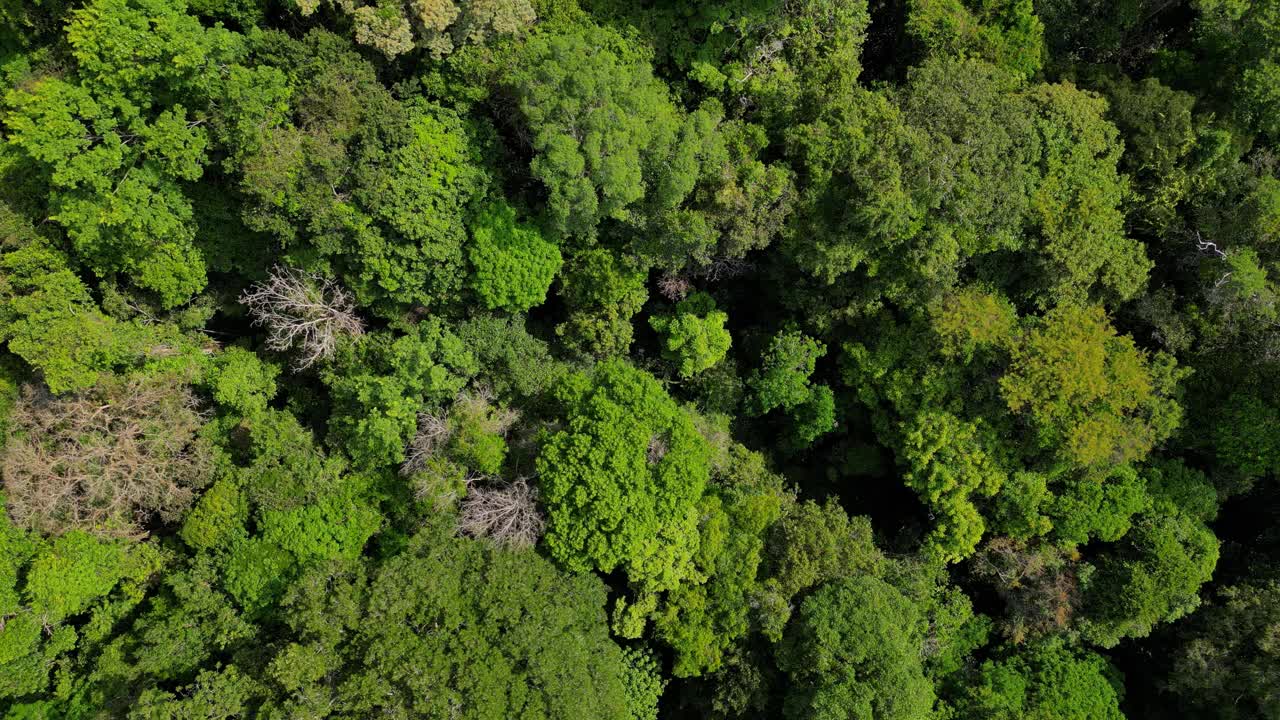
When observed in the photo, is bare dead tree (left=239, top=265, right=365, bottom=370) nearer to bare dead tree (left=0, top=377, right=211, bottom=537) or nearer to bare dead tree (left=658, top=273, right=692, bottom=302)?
bare dead tree (left=0, top=377, right=211, bottom=537)

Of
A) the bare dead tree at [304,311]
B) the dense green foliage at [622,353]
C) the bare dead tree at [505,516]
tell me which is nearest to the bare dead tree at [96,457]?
the dense green foliage at [622,353]

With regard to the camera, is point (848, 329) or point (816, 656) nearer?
point (816, 656)

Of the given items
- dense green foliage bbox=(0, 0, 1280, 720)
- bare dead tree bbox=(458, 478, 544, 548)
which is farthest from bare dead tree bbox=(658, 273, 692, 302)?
bare dead tree bbox=(458, 478, 544, 548)

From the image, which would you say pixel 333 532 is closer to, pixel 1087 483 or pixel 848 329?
pixel 848 329

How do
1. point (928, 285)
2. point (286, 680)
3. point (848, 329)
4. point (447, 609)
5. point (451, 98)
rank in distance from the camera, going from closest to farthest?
point (286, 680)
point (447, 609)
point (451, 98)
point (928, 285)
point (848, 329)

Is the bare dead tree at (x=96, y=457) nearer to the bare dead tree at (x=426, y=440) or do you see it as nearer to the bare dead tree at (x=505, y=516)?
the bare dead tree at (x=426, y=440)

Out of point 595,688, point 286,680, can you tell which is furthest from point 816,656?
point 286,680

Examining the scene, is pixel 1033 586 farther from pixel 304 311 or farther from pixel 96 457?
pixel 96 457
